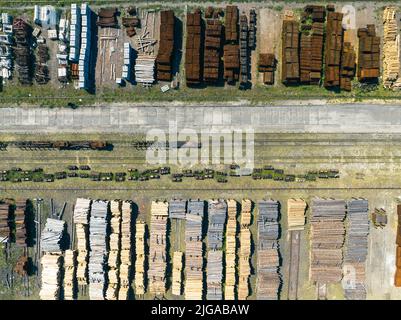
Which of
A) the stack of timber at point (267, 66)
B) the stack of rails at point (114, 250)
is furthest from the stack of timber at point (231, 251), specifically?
the stack of timber at point (267, 66)

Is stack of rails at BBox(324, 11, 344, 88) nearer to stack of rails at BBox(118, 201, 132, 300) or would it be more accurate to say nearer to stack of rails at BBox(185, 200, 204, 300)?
stack of rails at BBox(185, 200, 204, 300)

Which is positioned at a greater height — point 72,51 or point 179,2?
point 179,2

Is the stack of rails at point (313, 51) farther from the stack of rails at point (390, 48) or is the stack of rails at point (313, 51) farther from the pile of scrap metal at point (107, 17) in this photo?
the pile of scrap metal at point (107, 17)

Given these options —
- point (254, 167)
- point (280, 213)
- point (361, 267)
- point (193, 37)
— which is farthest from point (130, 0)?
point (361, 267)

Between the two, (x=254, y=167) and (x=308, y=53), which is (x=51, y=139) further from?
(x=308, y=53)

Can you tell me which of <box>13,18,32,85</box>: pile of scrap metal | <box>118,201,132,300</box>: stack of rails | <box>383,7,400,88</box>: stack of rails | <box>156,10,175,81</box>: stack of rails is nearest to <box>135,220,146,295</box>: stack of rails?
<box>118,201,132,300</box>: stack of rails

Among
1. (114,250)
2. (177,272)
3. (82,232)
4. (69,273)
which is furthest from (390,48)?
(69,273)

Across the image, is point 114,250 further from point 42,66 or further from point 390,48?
point 390,48
